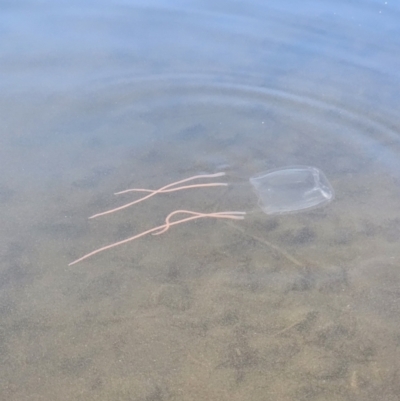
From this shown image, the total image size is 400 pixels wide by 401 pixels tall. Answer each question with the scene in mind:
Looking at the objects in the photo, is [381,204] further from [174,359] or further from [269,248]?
[174,359]

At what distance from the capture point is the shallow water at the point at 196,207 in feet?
6.84

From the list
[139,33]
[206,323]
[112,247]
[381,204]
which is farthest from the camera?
[139,33]

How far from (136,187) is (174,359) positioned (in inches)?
39.1

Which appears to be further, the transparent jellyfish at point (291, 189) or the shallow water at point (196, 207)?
the transparent jellyfish at point (291, 189)

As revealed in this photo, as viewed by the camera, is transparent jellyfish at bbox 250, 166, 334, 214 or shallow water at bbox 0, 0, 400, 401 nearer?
shallow water at bbox 0, 0, 400, 401

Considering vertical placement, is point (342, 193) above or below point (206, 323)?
above

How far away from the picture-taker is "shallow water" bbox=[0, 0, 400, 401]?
209cm

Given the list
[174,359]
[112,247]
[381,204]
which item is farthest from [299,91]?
[174,359]

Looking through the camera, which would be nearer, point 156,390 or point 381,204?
point 156,390

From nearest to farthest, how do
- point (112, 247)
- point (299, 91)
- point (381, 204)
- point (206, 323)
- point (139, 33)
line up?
1. point (206, 323)
2. point (112, 247)
3. point (381, 204)
4. point (299, 91)
5. point (139, 33)

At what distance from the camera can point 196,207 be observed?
272 cm

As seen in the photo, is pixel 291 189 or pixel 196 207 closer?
pixel 196 207

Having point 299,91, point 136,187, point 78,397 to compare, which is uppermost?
point 299,91

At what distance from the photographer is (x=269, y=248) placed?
2521 millimetres
